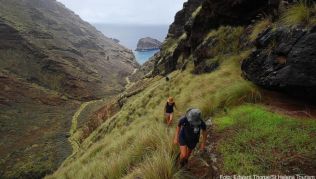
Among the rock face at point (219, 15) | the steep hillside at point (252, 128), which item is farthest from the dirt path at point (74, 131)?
the steep hillside at point (252, 128)

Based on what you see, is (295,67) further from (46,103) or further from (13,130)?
(46,103)

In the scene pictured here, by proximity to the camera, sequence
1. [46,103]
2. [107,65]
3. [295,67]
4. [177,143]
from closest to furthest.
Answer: [177,143] < [295,67] < [46,103] < [107,65]

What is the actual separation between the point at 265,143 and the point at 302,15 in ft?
14.0

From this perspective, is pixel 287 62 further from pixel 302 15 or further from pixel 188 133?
pixel 188 133

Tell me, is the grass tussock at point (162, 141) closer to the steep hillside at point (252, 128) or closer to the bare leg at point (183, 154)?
the steep hillside at point (252, 128)

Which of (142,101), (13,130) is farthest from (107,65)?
(142,101)

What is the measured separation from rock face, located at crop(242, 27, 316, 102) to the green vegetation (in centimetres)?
102

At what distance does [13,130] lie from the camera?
5269 centimetres

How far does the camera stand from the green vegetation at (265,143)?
261 inches

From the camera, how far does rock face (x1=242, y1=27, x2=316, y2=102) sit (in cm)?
848

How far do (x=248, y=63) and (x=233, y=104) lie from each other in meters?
2.11

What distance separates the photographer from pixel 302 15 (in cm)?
952

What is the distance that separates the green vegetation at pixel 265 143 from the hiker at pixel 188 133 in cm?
73

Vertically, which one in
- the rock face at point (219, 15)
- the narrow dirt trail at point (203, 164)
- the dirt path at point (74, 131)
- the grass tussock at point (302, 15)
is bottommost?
the dirt path at point (74, 131)
